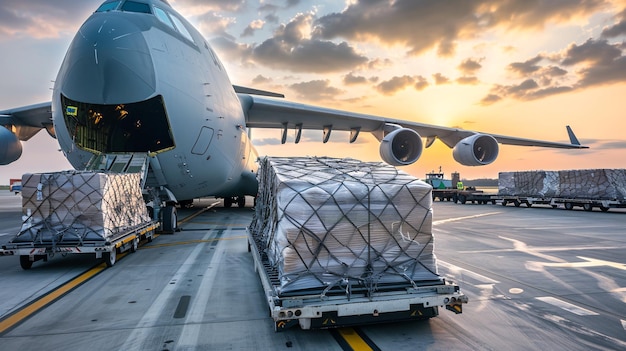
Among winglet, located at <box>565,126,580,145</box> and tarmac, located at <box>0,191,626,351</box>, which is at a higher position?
winglet, located at <box>565,126,580,145</box>

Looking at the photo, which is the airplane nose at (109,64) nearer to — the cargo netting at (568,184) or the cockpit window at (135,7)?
the cockpit window at (135,7)

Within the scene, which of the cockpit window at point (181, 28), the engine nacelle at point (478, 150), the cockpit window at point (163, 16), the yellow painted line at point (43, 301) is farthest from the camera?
the engine nacelle at point (478, 150)

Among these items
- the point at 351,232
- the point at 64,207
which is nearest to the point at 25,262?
the point at 64,207

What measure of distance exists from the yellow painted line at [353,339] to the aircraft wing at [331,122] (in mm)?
13337

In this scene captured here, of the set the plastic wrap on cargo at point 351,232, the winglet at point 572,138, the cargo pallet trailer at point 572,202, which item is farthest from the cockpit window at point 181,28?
the cargo pallet trailer at point 572,202

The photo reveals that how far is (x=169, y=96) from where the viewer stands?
35.0 ft

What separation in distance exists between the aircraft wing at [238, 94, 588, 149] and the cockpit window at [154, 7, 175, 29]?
18.5 ft

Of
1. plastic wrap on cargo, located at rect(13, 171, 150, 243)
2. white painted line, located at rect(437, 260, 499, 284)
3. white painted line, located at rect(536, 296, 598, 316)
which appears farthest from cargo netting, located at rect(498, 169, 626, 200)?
plastic wrap on cargo, located at rect(13, 171, 150, 243)

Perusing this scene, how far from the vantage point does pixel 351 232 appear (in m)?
4.59

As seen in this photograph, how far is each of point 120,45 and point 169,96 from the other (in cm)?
169

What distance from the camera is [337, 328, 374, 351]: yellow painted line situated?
3977 millimetres

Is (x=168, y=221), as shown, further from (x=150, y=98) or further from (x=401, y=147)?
(x=401, y=147)

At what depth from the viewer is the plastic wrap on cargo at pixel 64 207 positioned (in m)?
7.80

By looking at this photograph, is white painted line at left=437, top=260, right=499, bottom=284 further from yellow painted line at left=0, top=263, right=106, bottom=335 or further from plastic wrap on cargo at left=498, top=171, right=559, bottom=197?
plastic wrap on cargo at left=498, top=171, right=559, bottom=197
